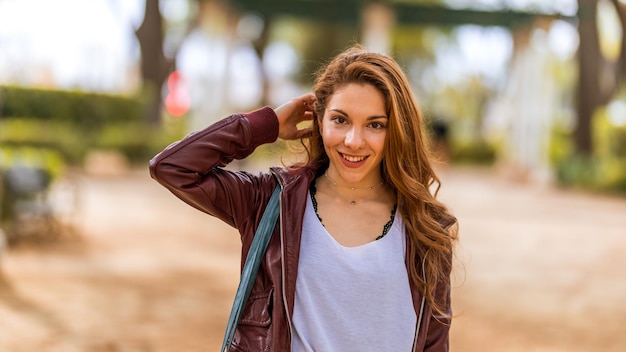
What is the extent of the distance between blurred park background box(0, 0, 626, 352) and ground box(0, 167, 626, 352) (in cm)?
3

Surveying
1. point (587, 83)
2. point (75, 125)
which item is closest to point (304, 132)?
point (587, 83)

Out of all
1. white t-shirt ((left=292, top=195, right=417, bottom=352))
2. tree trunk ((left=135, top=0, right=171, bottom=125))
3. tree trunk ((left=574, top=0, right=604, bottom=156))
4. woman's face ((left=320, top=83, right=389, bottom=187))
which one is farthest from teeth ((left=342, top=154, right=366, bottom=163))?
tree trunk ((left=135, top=0, right=171, bottom=125))

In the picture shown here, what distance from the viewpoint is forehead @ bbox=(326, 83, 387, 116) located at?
2.37m

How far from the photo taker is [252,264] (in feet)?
7.48

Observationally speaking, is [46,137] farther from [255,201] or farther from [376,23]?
[255,201]

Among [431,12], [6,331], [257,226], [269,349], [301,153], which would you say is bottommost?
[6,331]

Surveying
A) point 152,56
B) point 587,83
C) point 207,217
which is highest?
point 587,83

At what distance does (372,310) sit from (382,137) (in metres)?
0.51

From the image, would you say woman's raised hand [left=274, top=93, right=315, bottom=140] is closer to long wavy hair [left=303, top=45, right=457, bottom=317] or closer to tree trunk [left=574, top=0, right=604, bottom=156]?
long wavy hair [left=303, top=45, right=457, bottom=317]

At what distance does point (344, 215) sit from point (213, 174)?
416 millimetres

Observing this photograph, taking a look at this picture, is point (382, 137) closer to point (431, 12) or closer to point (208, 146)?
point (208, 146)

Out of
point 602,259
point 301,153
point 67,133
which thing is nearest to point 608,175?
point 602,259

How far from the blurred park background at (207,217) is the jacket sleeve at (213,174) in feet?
2.85

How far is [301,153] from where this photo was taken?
2842 millimetres
